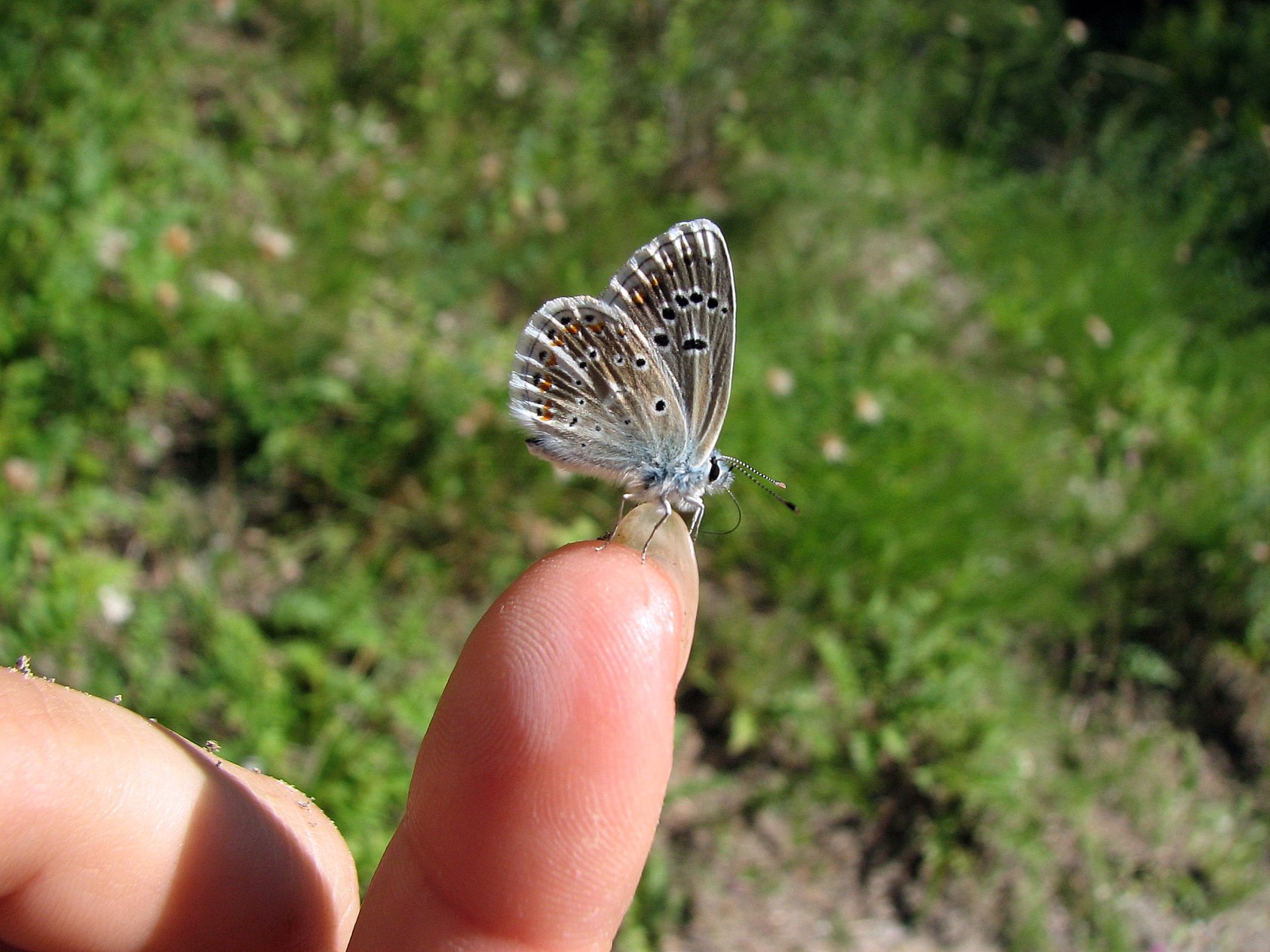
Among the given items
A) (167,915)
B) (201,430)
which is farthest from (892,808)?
(201,430)

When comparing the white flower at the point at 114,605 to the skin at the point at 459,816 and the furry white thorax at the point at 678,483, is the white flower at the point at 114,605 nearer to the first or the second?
the skin at the point at 459,816

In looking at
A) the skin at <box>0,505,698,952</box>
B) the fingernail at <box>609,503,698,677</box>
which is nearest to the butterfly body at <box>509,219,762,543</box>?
the fingernail at <box>609,503,698,677</box>

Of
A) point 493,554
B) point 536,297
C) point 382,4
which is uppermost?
point 382,4

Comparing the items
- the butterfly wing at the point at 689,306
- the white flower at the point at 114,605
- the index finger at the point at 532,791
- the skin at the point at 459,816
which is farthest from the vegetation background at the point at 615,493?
the butterfly wing at the point at 689,306

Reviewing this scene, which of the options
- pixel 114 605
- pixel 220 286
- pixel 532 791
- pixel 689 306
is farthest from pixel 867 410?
pixel 114 605

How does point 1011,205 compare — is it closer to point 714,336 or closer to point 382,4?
point 382,4

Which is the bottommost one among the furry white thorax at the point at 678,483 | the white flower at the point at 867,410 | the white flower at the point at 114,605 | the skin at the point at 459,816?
the white flower at the point at 114,605
